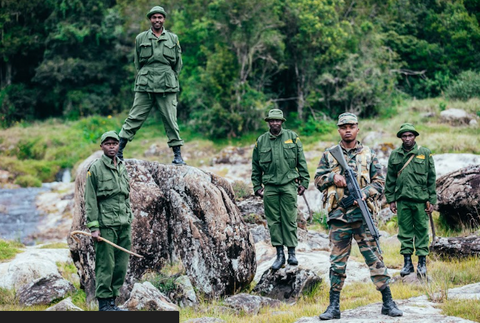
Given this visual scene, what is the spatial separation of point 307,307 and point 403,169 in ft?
8.29

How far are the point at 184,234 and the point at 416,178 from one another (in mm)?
3450

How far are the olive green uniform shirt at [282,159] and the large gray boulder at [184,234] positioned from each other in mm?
959

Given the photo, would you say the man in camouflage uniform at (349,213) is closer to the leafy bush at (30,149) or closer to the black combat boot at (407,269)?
the black combat boot at (407,269)

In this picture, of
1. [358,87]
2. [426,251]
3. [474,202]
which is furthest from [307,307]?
[358,87]

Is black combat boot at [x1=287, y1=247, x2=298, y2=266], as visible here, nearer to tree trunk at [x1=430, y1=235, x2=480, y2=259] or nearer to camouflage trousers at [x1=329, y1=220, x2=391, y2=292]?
camouflage trousers at [x1=329, y1=220, x2=391, y2=292]

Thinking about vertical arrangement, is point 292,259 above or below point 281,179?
below

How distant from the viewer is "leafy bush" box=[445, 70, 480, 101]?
2709 centimetres

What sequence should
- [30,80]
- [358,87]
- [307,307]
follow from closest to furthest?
[307,307]
[358,87]
[30,80]

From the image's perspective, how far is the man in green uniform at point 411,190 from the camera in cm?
820

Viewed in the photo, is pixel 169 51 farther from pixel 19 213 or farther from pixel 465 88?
pixel 465 88

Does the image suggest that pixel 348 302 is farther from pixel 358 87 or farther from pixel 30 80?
pixel 30 80

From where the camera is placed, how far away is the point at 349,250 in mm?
6148

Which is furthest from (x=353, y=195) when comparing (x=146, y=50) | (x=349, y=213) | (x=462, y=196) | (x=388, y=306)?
(x=462, y=196)

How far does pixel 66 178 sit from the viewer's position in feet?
86.1
